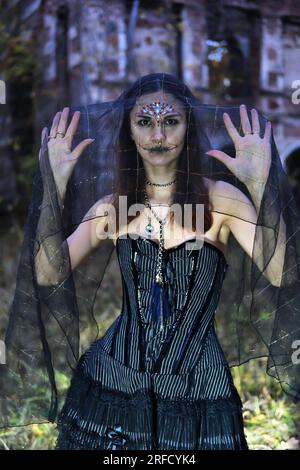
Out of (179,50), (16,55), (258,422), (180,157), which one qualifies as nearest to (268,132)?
(180,157)

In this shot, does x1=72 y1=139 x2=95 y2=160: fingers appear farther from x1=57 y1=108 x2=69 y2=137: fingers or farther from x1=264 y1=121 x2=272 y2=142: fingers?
x1=264 y1=121 x2=272 y2=142: fingers

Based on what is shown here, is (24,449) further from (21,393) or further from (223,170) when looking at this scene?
(223,170)

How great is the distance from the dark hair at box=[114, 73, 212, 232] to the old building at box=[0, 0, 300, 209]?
3.92 meters

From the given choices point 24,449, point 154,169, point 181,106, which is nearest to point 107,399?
point 154,169

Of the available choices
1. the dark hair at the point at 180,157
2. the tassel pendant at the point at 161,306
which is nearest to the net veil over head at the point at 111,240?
the dark hair at the point at 180,157

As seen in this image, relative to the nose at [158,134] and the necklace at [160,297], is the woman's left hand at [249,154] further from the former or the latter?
the necklace at [160,297]

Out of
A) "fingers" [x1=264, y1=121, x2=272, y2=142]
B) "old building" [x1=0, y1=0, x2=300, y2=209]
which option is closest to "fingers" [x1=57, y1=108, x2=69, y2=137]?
"fingers" [x1=264, y1=121, x2=272, y2=142]

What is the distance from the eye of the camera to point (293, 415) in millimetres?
3715

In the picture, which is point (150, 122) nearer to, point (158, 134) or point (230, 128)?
point (158, 134)

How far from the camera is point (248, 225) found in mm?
2014

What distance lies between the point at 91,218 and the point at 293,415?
87.1 inches

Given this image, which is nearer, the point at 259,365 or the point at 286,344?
the point at 286,344

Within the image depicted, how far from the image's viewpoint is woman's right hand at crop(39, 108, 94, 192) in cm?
204
